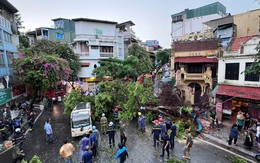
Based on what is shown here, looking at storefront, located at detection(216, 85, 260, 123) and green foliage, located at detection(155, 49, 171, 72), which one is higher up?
green foliage, located at detection(155, 49, 171, 72)

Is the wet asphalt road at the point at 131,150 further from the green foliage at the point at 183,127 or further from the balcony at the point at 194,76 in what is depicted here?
the balcony at the point at 194,76

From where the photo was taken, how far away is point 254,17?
19203 millimetres

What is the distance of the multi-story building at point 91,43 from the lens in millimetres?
30266

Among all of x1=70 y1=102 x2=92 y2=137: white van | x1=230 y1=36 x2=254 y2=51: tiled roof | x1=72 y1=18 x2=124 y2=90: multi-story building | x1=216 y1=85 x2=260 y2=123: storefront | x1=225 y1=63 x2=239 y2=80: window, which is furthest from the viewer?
x1=72 y1=18 x2=124 y2=90: multi-story building

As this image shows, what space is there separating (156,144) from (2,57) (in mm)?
20230

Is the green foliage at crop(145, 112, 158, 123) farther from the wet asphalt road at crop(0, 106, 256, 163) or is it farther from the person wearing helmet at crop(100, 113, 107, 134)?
the person wearing helmet at crop(100, 113, 107, 134)

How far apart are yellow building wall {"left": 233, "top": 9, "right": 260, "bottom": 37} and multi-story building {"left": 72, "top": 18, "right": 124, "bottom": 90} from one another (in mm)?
21992

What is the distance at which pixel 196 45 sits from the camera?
19594mm

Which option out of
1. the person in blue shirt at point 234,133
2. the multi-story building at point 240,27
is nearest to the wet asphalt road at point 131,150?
the person in blue shirt at point 234,133

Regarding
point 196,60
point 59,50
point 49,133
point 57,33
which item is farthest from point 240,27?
point 57,33

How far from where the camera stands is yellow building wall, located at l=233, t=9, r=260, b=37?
19.1 metres

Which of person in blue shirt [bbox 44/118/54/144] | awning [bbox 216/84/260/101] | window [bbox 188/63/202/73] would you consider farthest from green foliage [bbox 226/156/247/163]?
window [bbox 188/63/202/73]

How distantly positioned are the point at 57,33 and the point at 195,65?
32713 mm

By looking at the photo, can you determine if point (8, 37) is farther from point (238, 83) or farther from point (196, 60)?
point (238, 83)
